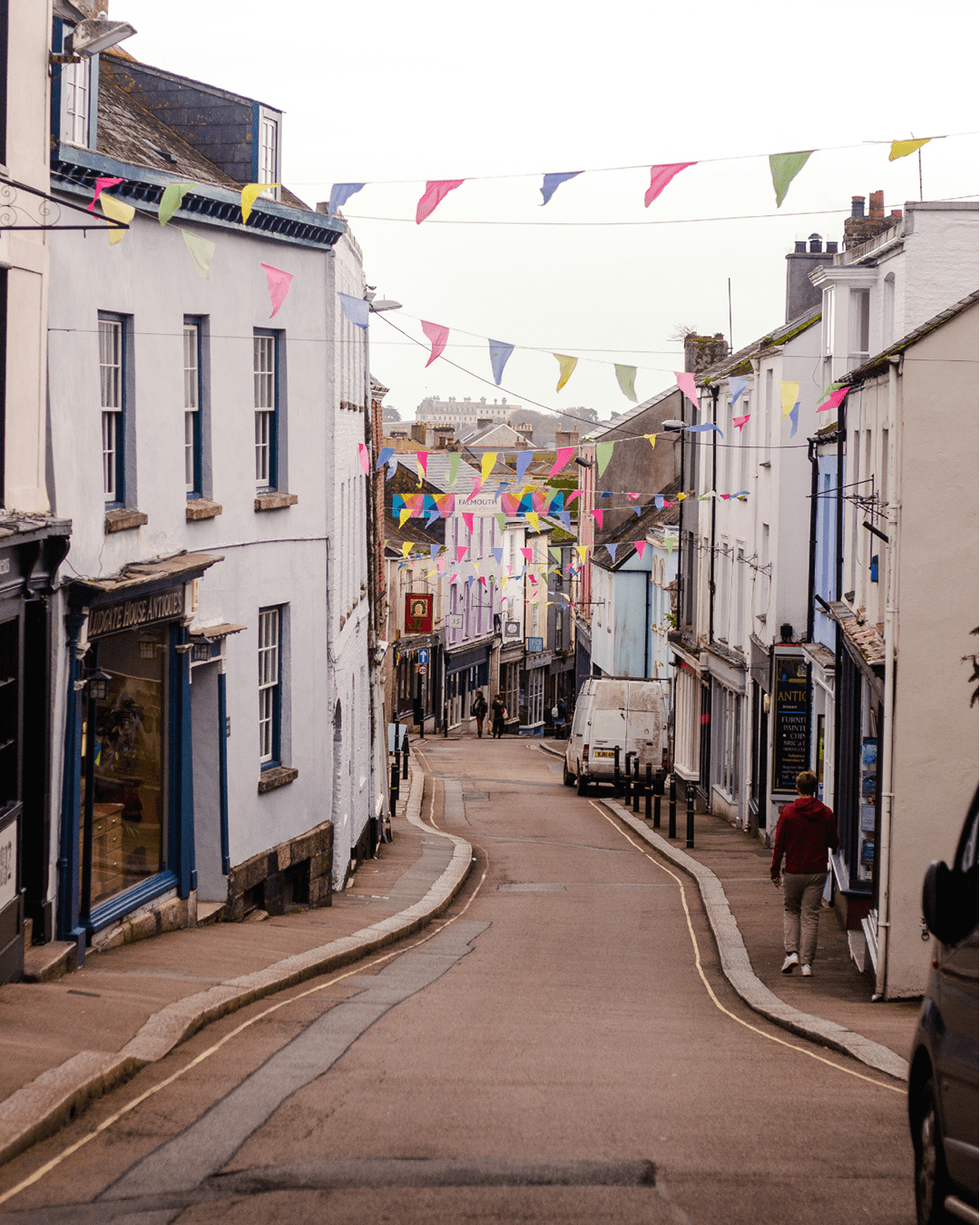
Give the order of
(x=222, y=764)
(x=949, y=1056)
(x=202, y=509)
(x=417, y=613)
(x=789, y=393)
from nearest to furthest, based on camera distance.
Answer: (x=949, y=1056) → (x=202, y=509) → (x=222, y=764) → (x=789, y=393) → (x=417, y=613)

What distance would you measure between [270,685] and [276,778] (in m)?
1.13

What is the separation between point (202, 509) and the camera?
15.3 metres

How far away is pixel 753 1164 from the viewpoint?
6727 mm

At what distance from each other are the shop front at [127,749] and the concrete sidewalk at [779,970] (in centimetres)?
576

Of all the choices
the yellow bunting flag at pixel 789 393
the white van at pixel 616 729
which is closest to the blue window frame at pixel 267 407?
the yellow bunting flag at pixel 789 393

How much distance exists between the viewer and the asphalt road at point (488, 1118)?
6160 millimetres

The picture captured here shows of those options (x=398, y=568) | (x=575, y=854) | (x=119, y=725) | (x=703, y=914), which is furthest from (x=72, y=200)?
(x=398, y=568)

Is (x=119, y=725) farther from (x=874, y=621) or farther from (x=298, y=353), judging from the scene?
(x=874, y=621)

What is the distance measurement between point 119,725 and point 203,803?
2401mm

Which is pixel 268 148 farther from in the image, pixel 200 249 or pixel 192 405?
pixel 200 249

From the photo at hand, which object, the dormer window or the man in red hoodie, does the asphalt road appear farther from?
the dormer window

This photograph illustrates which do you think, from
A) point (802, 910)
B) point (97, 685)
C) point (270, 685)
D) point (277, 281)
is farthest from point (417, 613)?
point (97, 685)

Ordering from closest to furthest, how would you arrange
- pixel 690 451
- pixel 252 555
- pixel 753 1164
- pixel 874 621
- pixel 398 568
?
pixel 753 1164
pixel 874 621
pixel 252 555
pixel 690 451
pixel 398 568

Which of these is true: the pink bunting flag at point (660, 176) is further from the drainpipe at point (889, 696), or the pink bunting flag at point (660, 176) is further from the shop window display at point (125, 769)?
the shop window display at point (125, 769)
